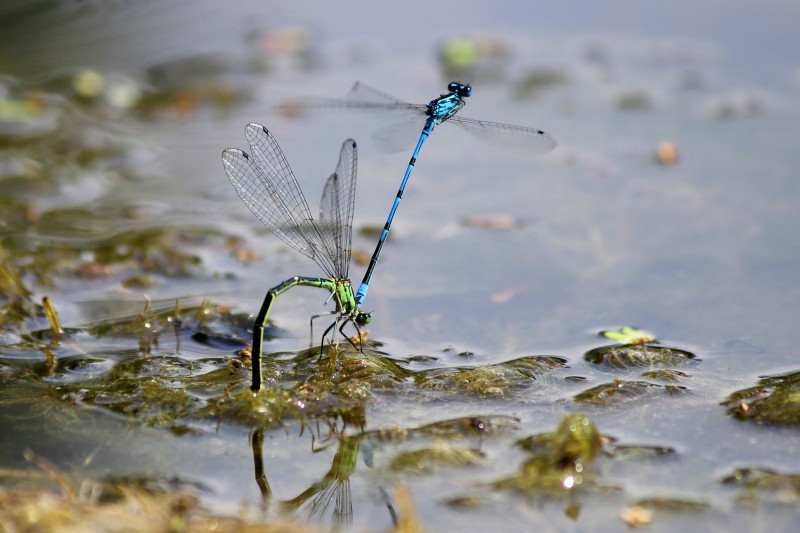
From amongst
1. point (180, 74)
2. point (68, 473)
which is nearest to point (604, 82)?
point (180, 74)

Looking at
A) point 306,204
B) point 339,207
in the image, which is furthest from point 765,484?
point 306,204

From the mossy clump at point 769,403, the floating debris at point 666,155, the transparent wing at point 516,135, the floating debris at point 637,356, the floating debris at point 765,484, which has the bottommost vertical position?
the floating debris at point 765,484

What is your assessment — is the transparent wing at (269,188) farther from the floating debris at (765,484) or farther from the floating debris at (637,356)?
the floating debris at (765,484)

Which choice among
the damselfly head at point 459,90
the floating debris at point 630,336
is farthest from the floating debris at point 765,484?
the damselfly head at point 459,90

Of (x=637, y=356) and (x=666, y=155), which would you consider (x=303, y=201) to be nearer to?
(x=637, y=356)

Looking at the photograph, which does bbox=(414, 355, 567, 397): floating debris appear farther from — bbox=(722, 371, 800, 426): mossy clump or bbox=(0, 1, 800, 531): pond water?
bbox=(722, 371, 800, 426): mossy clump
